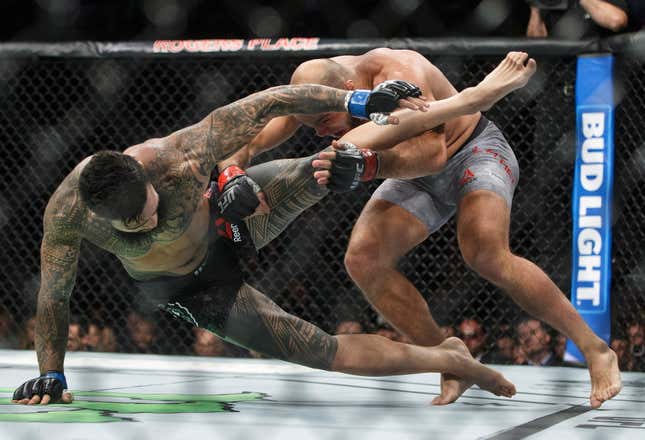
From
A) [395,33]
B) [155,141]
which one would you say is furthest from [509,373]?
[395,33]

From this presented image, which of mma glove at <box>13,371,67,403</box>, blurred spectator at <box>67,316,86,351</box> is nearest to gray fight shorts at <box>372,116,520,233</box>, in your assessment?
mma glove at <box>13,371,67,403</box>

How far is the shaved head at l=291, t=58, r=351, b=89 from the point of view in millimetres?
2279

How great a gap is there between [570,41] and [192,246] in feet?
6.20

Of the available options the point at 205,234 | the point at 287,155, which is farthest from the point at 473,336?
the point at 205,234

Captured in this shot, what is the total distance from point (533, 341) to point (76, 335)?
73.5 inches

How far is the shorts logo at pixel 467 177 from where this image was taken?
237cm

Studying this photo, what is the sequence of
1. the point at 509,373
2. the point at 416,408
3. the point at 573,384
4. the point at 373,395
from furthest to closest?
the point at 509,373 → the point at 573,384 → the point at 373,395 → the point at 416,408

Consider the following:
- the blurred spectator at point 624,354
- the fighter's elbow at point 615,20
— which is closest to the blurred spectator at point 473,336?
the blurred spectator at point 624,354

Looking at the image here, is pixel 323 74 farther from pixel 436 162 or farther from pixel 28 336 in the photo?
pixel 28 336

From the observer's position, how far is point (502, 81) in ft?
7.28

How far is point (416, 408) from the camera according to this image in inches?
87.6

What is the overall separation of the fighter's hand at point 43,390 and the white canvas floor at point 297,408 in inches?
0.8

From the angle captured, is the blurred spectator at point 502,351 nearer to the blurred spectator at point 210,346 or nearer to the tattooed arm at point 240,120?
the blurred spectator at point 210,346

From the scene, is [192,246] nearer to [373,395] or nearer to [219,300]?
[219,300]
